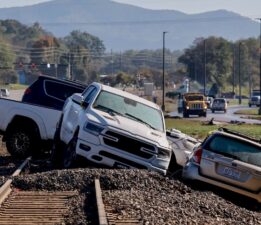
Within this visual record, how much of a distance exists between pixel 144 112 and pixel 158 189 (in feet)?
12.3

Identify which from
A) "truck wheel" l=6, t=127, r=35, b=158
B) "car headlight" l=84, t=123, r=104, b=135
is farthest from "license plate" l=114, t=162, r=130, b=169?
"truck wheel" l=6, t=127, r=35, b=158

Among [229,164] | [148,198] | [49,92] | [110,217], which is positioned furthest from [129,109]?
[110,217]

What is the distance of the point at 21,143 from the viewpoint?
23062mm

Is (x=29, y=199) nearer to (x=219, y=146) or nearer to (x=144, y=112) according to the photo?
(x=219, y=146)

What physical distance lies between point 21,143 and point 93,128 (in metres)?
6.12

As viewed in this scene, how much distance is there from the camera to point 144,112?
754 inches

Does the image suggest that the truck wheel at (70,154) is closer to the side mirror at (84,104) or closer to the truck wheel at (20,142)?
the side mirror at (84,104)

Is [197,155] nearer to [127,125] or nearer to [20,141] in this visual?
[127,125]

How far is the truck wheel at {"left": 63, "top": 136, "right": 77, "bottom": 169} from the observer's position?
18.0 metres

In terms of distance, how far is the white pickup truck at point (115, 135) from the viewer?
17.4 m

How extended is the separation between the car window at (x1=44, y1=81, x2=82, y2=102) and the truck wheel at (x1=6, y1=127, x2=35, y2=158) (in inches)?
57.5

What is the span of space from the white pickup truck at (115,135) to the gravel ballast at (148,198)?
0.74 meters

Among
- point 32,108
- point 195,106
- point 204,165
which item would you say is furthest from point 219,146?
point 195,106

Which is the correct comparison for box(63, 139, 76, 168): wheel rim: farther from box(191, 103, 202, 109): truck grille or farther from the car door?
box(191, 103, 202, 109): truck grille
